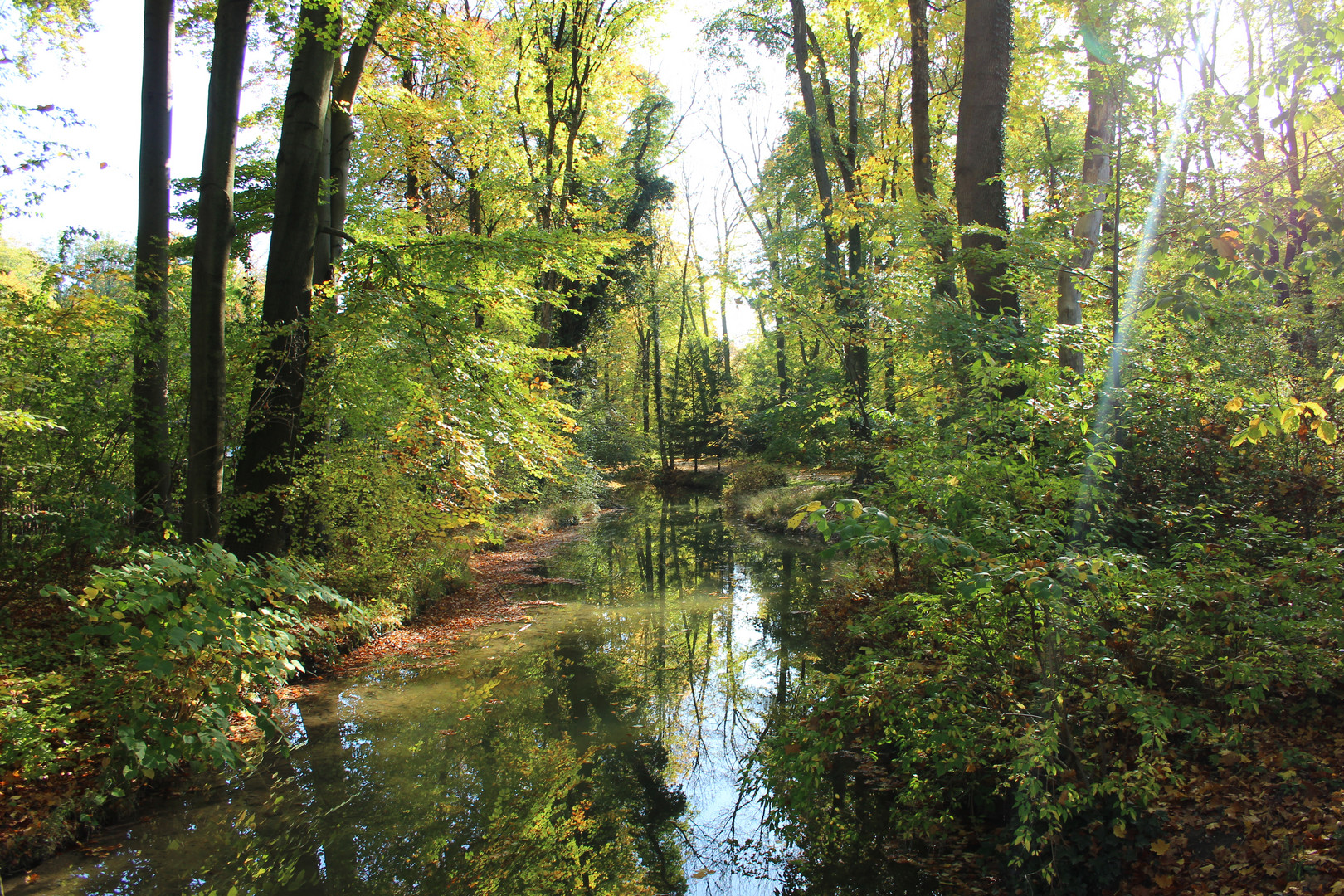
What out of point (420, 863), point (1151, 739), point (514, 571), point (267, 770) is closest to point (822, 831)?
point (1151, 739)

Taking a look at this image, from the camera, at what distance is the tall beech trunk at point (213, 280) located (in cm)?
566

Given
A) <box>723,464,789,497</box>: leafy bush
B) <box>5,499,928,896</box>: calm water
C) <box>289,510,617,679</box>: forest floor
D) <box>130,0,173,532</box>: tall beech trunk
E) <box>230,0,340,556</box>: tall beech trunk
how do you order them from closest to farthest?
1. <box>5,499,928,896</box>: calm water
2. <box>130,0,173,532</box>: tall beech trunk
3. <box>230,0,340,556</box>: tall beech trunk
4. <box>289,510,617,679</box>: forest floor
5. <box>723,464,789,497</box>: leafy bush

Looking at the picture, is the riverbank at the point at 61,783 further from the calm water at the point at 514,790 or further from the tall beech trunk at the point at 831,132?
the tall beech trunk at the point at 831,132

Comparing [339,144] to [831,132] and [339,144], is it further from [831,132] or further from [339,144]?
[831,132]

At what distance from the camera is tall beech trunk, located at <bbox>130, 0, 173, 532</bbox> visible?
6.21 m

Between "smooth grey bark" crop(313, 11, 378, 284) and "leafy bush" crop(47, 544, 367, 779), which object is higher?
"smooth grey bark" crop(313, 11, 378, 284)

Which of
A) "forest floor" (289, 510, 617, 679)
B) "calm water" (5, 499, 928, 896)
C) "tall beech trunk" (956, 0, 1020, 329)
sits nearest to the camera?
"calm water" (5, 499, 928, 896)

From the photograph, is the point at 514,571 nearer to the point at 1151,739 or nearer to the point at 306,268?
the point at 306,268

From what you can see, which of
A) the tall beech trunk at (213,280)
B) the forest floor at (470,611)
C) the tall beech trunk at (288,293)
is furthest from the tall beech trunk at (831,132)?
the tall beech trunk at (213,280)

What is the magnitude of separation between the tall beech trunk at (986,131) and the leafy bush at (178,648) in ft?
21.3

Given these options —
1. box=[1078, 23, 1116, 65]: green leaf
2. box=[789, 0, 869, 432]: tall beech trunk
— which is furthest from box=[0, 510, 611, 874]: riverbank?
box=[789, 0, 869, 432]: tall beech trunk

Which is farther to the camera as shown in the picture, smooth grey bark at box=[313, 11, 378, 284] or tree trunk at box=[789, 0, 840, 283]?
tree trunk at box=[789, 0, 840, 283]

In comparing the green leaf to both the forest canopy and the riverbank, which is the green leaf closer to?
the forest canopy

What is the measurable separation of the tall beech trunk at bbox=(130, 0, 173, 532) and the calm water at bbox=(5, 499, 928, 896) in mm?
2629
